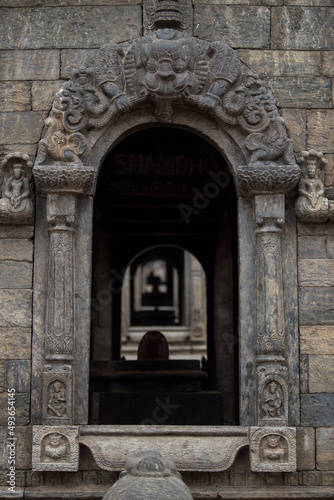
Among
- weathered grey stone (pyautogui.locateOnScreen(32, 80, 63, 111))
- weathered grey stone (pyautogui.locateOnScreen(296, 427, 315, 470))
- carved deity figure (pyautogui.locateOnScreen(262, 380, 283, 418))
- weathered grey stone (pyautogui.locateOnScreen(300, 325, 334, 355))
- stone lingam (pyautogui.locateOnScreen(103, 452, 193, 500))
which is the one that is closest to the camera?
stone lingam (pyautogui.locateOnScreen(103, 452, 193, 500))

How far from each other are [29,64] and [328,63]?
8.35 feet

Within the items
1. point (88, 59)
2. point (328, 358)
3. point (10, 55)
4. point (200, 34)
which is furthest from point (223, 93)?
point (328, 358)

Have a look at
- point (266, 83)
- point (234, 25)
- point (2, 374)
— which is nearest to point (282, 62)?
point (266, 83)

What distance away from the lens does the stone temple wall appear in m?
6.02

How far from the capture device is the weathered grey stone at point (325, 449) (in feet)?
19.8

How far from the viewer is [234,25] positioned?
21.2 ft

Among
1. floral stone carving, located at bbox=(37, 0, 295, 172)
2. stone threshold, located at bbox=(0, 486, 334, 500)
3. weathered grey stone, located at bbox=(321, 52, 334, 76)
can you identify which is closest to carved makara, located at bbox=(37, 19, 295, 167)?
floral stone carving, located at bbox=(37, 0, 295, 172)

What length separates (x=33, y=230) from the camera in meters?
6.25

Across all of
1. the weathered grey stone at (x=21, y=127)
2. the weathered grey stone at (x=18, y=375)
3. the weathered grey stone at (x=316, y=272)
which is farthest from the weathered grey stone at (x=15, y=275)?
the weathered grey stone at (x=316, y=272)

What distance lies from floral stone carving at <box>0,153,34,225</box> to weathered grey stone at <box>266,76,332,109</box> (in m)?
2.17

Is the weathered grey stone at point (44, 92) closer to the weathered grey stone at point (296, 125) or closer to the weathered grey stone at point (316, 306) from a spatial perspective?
the weathered grey stone at point (296, 125)

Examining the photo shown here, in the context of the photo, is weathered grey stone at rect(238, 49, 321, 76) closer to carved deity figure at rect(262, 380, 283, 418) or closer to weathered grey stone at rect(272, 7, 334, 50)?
weathered grey stone at rect(272, 7, 334, 50)

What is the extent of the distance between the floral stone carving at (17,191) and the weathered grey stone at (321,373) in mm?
2588

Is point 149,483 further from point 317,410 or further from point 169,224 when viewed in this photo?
point 169,224
